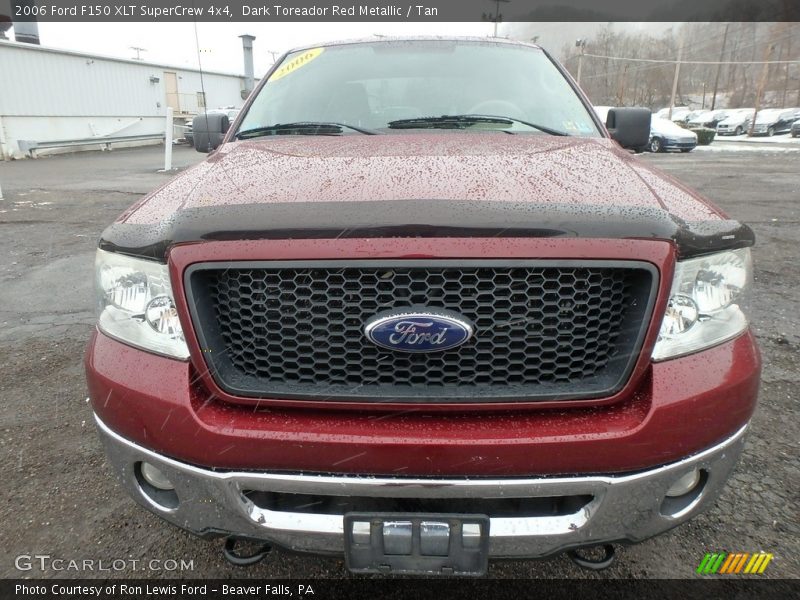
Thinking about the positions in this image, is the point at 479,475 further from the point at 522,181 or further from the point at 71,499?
the point at 71,499

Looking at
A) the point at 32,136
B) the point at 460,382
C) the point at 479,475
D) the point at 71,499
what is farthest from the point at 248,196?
the point at 32,136

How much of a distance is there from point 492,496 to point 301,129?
75.4 inches

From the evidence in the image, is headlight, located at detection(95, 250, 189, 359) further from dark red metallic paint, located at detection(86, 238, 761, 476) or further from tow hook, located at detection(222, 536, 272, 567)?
tow hook, located at detection(222, 536, 272, 567)

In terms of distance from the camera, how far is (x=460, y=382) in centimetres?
144

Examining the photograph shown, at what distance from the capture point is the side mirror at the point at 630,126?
303 cm

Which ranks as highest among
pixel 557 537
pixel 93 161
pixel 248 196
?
pixel 248 196

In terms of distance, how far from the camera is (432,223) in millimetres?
1312

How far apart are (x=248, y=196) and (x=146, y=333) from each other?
46cm

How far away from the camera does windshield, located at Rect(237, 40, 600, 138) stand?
262 centimetres

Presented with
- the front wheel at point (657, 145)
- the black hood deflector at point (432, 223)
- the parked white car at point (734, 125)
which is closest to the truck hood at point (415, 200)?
the black hood deflector at point (432, 223)

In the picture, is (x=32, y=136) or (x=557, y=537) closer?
Result: (x=557, y=537)

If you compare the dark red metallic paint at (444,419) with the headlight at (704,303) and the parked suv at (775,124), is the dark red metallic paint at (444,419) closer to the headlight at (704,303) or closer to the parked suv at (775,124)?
the headlight at (704,303)

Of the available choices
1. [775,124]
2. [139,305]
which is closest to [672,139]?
[775,124]

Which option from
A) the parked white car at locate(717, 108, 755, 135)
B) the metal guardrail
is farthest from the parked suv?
the metal guardrail
